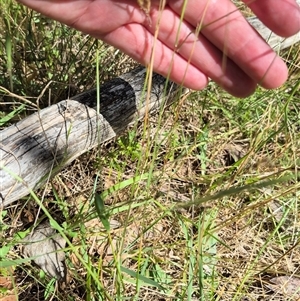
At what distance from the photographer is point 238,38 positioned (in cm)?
125

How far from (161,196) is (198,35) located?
51 centimetres

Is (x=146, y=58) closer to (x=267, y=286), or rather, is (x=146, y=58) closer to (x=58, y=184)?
(x=58, y=184)

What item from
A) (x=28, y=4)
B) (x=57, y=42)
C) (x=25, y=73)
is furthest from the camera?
(x=57, y=42)

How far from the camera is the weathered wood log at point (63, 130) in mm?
1210

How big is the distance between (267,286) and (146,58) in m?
0.80

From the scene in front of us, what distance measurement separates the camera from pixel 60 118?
1.35 m

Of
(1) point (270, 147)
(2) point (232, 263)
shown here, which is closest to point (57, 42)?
(1) point (270, 147)

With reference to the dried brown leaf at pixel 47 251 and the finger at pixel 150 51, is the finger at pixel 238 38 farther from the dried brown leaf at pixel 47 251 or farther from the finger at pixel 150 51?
the dried brown leaf at pixel 47 251

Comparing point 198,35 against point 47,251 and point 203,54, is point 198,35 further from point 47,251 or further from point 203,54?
point 47,251

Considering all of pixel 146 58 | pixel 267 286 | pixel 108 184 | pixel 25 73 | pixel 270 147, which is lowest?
pixel 267 286

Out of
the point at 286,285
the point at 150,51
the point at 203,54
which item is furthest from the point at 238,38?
the point at 286,285

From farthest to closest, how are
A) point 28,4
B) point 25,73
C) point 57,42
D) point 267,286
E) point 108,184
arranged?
point 57,42 → point 25,73 → point 108,184 → point 267,286 → point 28,4

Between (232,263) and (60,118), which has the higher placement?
(60,118)

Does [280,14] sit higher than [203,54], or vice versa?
[280,14]
